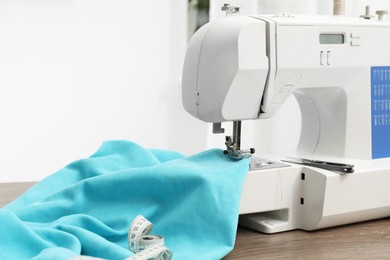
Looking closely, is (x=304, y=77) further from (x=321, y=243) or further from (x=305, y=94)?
(x=321, y=243)

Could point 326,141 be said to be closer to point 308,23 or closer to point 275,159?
point 275,159

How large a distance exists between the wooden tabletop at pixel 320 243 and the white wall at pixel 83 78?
2.92 m

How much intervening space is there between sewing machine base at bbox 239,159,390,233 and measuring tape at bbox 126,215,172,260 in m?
0.33

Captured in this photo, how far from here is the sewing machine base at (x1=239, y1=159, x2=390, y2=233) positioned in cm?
188

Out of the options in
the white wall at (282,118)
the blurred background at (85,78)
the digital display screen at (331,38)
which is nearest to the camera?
the digital display screen at (331,38)

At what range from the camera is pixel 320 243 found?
70.5 inches

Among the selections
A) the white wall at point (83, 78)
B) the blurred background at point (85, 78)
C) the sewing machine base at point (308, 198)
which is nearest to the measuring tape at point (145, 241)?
the sewing machine base at point (308, 198)

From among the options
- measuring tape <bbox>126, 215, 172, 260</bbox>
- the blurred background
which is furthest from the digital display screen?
the blurred background

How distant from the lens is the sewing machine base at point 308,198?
188 cm

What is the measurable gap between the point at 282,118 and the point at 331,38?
142 cm

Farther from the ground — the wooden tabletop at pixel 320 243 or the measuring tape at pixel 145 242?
the measuring tape at pixel 145 242

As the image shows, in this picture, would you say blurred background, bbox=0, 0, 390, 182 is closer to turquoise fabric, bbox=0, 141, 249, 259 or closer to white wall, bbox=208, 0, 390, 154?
white wall, bbox=208, 0, 390, 154

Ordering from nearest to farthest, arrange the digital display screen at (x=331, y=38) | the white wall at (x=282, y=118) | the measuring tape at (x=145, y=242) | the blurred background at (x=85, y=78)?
1. the measuring tape at (x=145, y=242)
2. the digital display screen at (x=331, y=38)
3. the white wall at (x=282, y=118)
4. the blurred background at (x=85, y=78)

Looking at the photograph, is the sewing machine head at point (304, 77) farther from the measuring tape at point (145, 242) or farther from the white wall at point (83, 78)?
the white wall at point (83, 78)
